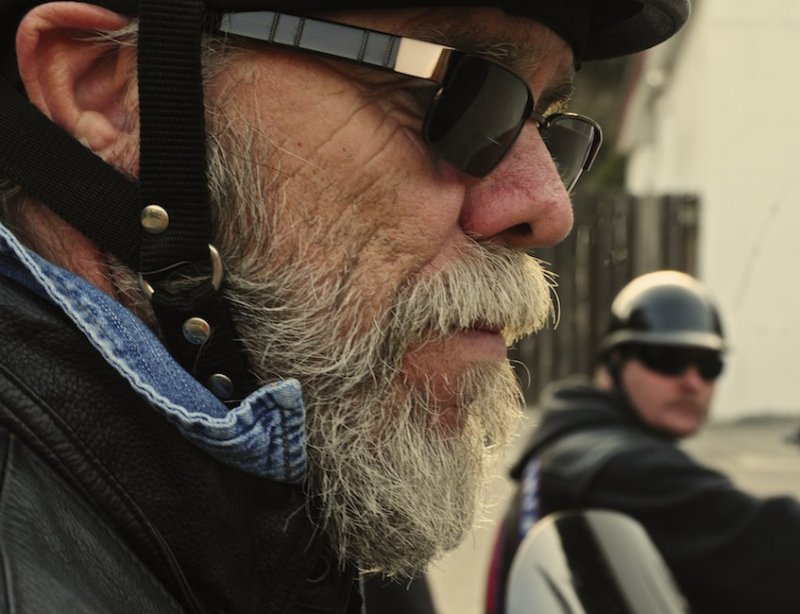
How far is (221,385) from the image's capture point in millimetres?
1353

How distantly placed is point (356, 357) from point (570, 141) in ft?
1.97

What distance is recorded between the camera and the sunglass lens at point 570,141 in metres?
1.70

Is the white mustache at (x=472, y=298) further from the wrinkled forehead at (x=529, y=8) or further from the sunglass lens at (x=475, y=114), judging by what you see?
the wrinkled forehead at (x=529, y=8)

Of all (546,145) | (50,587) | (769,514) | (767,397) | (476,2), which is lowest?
(767,397)

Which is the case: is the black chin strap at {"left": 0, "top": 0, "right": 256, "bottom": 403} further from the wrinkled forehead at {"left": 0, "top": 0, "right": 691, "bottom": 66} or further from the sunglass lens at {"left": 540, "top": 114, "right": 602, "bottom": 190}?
the sunglass lens at {"left": 540, "top": 114, "right": 602, "bottom": 190}

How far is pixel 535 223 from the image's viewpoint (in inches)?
60.4

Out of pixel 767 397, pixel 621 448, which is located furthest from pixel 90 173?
pixel 767 397

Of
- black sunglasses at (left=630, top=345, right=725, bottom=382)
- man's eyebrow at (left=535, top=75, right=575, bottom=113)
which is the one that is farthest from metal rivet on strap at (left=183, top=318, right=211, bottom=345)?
black sunglasses at (left=630, top=345, right=725, bottom=382)

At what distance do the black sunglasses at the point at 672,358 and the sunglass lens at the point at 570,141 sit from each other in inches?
81.1

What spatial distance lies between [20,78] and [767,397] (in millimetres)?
9448

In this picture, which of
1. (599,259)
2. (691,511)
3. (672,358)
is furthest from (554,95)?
(599,259)

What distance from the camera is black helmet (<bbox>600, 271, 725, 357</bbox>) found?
3830mm

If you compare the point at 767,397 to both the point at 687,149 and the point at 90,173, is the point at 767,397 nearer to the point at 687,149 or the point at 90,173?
the point at 687,149

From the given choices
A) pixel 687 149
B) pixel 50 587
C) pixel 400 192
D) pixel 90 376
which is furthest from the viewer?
pixel 687 149
